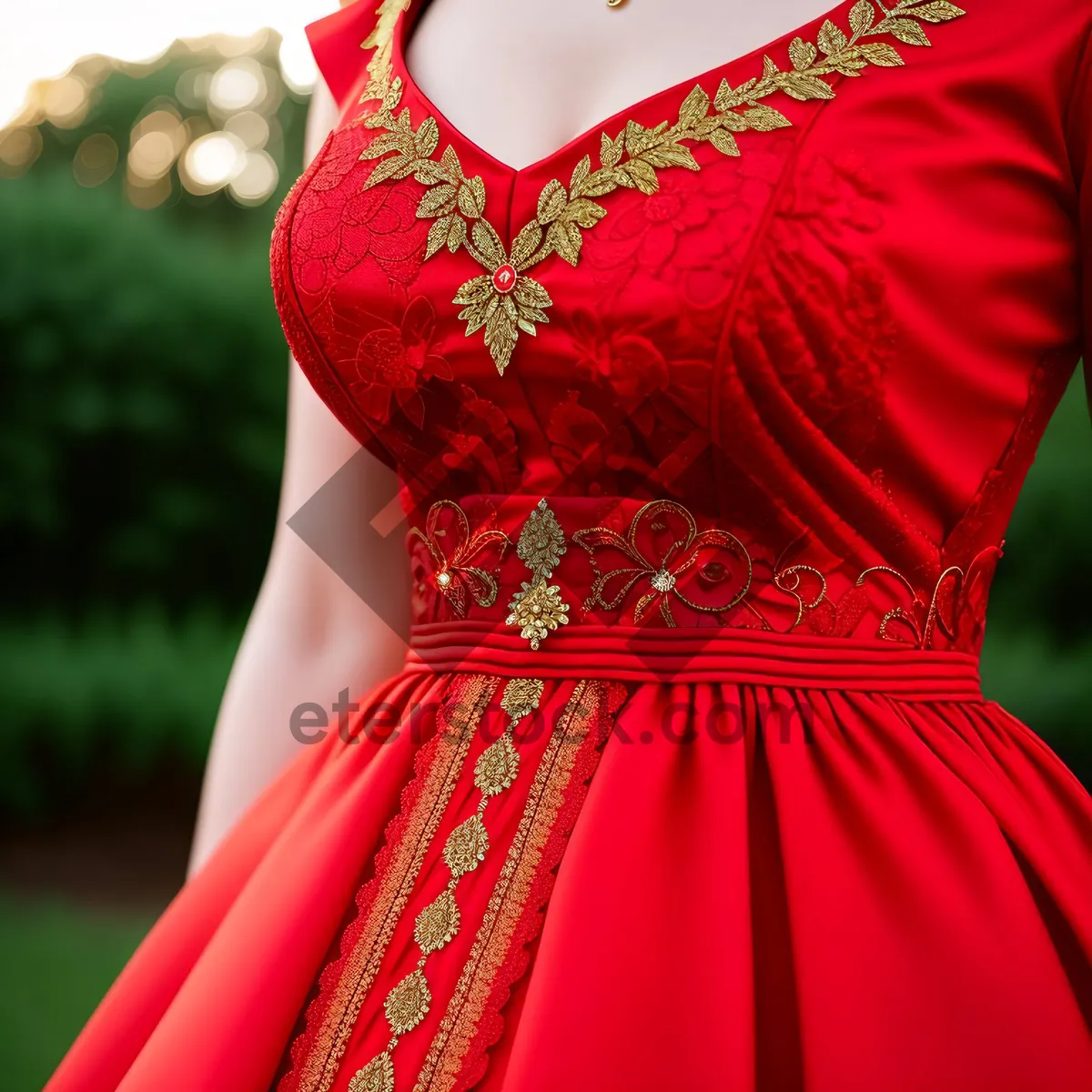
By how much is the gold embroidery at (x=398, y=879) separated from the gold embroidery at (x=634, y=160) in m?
0.19

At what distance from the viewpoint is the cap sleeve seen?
2.82 ft

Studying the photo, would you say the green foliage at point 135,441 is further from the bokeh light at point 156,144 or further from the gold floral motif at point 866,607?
the gold floral motif at point 866,607

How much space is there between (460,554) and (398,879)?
0.61 feet

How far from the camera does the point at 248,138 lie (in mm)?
4109

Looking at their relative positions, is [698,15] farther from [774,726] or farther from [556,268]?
[774,726]

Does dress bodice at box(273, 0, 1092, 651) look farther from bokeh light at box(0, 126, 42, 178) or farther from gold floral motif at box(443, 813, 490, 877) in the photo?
bokeh light at box(0, 126, 42, 178)

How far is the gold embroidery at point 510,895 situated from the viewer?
562 mm

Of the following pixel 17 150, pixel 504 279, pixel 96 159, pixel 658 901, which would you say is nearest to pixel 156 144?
pixel 96 159

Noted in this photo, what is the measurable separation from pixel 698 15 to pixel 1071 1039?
1.82 ft

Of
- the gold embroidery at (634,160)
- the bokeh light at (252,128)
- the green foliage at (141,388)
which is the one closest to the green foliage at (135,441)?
the green foliage at (141,388)

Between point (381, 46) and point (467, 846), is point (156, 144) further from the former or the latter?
point (467, 846)

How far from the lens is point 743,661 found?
24.1 inches

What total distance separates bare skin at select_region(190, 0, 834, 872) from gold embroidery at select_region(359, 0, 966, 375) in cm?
4

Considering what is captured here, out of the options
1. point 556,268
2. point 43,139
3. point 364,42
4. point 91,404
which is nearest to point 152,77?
point 43,139
